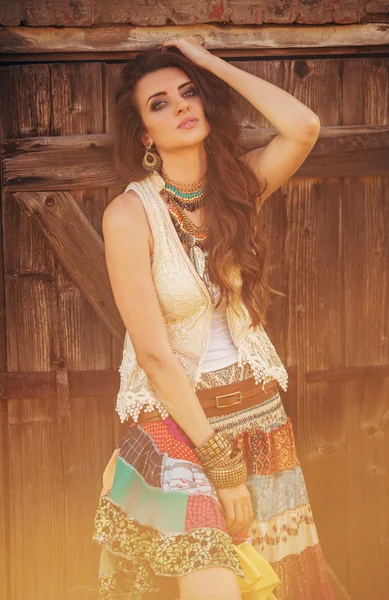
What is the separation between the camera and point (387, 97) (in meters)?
3.37

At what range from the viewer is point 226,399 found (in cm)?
272

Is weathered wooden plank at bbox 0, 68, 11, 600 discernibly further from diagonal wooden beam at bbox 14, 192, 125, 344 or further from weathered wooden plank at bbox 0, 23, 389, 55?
weathered wooden plank at bbox 0, 23, 389, 55

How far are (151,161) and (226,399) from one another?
3.08ft

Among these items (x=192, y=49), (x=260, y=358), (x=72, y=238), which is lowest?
(x=260, y=358)

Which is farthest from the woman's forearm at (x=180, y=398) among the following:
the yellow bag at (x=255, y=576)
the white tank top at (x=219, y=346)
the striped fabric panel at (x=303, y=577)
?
the striped fabric panel at (x=303, y=577)

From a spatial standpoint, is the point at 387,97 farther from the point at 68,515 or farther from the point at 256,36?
the point at 68,515

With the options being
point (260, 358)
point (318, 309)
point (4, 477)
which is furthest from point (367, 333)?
point (4, 477)

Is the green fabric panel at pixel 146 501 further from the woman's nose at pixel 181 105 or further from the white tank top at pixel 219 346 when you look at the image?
the woman's nose at pixel 181 105

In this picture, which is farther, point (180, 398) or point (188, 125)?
point (188, 125)

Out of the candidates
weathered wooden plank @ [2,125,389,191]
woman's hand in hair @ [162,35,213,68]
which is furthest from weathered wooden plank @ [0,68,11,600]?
woman's hand in hair @ [162,35,213,68]

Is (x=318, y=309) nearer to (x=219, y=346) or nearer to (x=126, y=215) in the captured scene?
(x=219, y=346)

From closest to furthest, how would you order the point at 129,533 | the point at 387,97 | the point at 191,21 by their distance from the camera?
1. the point at 129,533
2. the point at 191,21
3. the point at 387,97

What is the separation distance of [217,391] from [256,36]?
153 centimetres

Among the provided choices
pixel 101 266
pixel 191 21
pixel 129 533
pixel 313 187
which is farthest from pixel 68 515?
pixel 191 21
